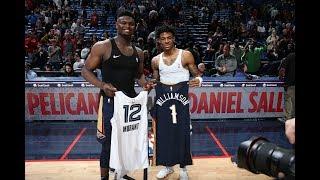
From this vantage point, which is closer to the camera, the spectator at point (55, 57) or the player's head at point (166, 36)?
the player's head at point (166, 36)

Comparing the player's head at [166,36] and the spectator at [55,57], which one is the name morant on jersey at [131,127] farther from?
the spectator at [55,57]

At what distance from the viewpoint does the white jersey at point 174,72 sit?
183 inches

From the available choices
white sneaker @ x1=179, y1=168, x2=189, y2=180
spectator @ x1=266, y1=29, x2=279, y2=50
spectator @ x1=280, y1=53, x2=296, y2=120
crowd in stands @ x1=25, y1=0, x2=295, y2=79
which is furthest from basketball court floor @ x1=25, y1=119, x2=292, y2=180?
spectator @ x1=266, y1=29, x2=279, y2=50

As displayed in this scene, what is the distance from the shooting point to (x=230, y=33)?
1545cm

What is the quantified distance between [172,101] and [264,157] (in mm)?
2452

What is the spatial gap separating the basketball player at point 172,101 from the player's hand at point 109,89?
75 cm

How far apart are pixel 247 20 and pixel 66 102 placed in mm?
10333

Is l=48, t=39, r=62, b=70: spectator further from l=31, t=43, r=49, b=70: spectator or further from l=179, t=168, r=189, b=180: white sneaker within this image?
l=179, t=168, r=189, b=180: white sneaker

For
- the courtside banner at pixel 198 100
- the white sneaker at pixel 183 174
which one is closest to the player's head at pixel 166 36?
the white sneaker at pixel 183 174

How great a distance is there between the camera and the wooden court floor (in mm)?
4973

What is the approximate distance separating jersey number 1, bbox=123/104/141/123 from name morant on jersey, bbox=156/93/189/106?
0.45 m

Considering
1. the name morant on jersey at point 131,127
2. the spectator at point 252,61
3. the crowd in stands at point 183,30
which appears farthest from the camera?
the crowd in stands at point 183,30
